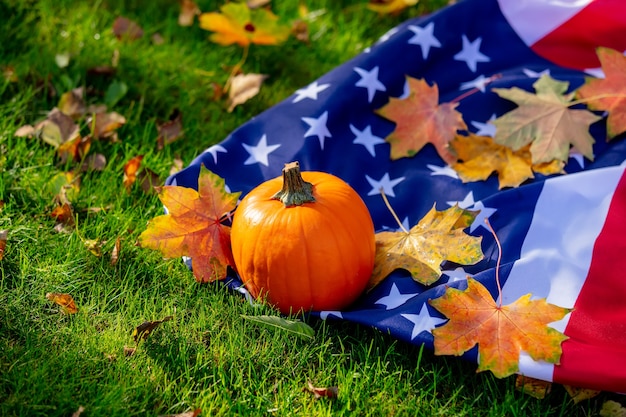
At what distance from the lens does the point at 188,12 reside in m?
2.92

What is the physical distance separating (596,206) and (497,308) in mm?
509

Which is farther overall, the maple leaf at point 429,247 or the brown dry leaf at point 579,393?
the maple leaf at point 429,247

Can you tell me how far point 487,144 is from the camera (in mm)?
2295

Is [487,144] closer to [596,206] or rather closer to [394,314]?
[596,206]

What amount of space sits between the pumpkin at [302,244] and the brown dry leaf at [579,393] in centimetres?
56

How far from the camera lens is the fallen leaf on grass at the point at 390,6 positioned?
10.3ft

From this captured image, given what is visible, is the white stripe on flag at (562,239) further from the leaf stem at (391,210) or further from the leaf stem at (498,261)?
the leaf stem at (391,210)

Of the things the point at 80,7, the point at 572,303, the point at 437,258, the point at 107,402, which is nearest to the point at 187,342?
the point at 107,402

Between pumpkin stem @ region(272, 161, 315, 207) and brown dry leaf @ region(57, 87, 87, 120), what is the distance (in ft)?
3.40

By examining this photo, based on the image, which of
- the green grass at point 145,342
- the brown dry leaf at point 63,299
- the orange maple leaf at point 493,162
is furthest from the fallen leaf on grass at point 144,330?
the orange maple leaf at point 493,162

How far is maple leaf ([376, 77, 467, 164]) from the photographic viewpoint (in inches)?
91.2

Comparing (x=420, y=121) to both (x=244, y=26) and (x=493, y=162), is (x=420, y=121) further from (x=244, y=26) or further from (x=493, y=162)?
(x=244, y=26)

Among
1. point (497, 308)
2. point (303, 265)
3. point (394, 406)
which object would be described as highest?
point (303, 265)

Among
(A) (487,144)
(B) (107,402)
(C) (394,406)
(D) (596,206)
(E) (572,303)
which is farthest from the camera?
(A) (487,144)
